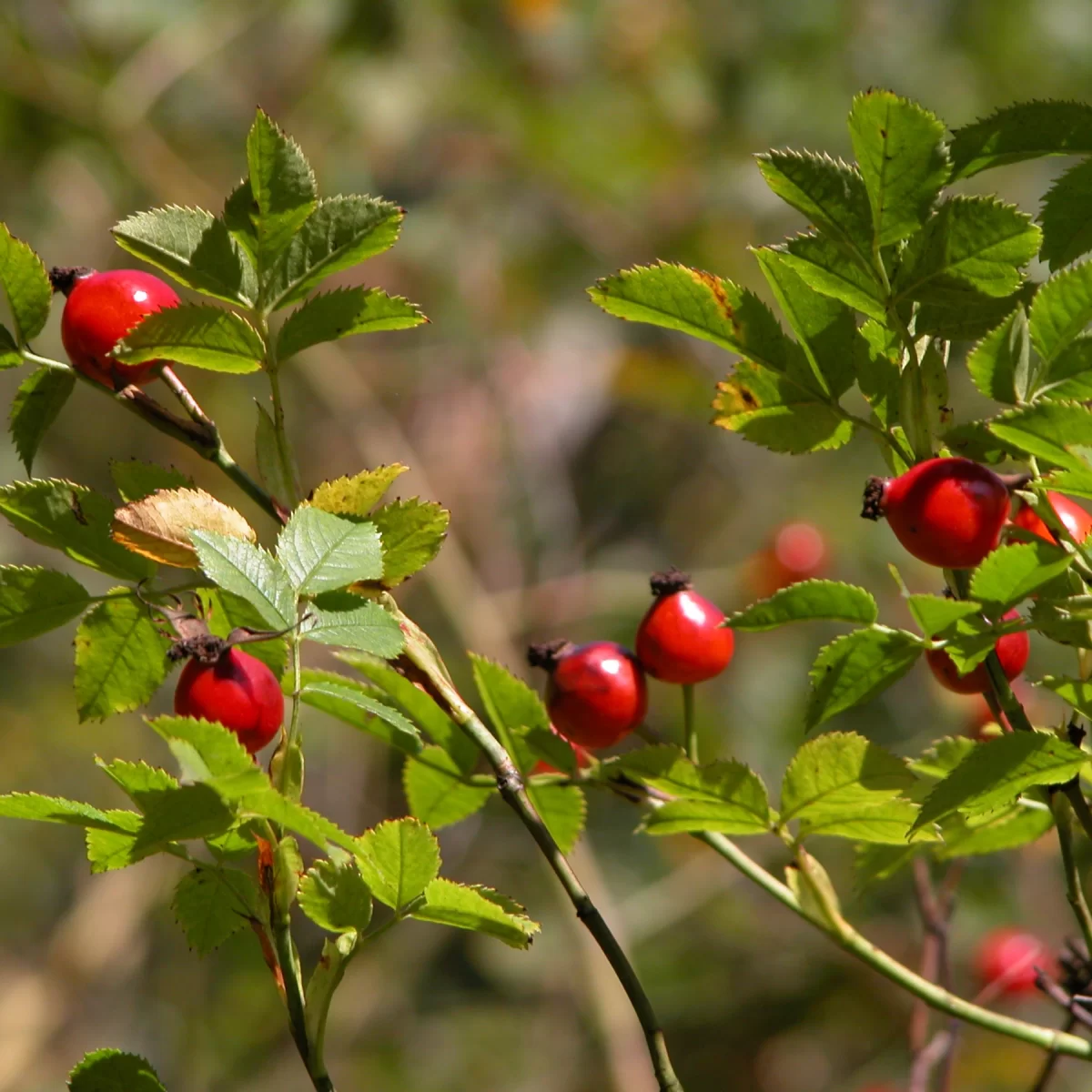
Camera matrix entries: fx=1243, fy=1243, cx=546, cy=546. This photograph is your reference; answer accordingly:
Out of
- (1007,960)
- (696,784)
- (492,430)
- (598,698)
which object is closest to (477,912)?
(696,784)

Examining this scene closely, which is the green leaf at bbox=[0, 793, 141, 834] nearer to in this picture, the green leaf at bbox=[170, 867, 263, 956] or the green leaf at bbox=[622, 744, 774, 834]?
the green leaf at bbox=[170, 867, 263, 956]

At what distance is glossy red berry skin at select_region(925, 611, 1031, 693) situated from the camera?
0.82m

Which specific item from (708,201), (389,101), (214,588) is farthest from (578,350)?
(214,588)

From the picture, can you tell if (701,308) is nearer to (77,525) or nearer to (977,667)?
(977,667)

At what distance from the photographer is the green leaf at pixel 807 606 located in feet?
2.28

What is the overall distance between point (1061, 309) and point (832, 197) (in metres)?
0.15

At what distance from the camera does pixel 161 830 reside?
2.03ft

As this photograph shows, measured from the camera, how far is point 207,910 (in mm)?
763

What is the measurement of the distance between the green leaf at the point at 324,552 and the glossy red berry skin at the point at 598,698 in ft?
0.96

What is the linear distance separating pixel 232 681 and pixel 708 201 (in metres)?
3.63

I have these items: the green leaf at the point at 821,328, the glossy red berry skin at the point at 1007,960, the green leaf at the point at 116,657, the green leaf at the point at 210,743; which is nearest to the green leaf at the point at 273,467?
the green leaf at the point at 116,657

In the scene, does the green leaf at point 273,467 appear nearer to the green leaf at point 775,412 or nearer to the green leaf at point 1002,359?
the green leaf at point 775,412

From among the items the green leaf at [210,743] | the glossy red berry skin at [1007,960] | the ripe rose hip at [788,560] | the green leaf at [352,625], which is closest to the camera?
the green leaf at [210,743]

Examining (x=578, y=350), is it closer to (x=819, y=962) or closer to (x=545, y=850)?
(x=819, y=962)
